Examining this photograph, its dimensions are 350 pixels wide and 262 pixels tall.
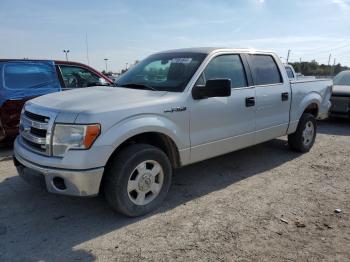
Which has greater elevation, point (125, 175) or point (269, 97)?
point (269, 97)

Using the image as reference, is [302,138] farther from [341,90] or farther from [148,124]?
[341,90]

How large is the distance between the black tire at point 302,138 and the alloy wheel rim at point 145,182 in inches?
131

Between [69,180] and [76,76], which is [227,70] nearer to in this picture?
[69,180]

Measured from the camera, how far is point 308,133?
6.45 m

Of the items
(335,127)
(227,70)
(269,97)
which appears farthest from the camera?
(335,127)

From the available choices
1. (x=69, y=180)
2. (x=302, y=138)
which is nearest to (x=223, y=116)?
(x=69, y=180)

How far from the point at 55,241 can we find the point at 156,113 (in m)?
1.62

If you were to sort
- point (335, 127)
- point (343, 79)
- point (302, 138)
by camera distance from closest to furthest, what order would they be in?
point (302, 138) < point (335, 127) < point (343, 79)

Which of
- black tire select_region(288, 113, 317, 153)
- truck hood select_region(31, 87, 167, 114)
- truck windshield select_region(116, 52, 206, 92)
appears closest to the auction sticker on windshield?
truck windshield select_region(116, 52, 206, 92)

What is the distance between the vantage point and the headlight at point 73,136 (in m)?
3.23

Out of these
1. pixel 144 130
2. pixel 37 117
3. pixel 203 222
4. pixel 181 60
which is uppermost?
pixel 181 60

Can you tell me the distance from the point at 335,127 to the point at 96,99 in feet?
25.4

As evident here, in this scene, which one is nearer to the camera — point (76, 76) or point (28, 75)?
point (28, 75)

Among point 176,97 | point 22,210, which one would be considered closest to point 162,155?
point 176,97
